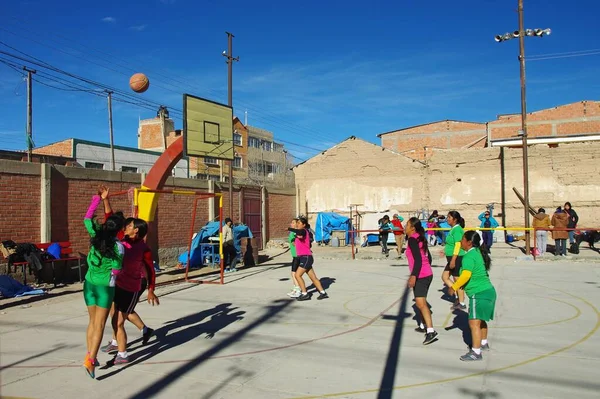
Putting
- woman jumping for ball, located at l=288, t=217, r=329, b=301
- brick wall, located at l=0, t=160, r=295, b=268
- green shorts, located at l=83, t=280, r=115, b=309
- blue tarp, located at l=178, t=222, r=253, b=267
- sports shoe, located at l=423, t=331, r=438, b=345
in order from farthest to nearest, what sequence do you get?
blue tarp, located at l=178, t=222, r=253, b=267
brick wall, located at l=0, t=160, r=295, b=268
woman jumping for ball, located at l=288, t=217, r=329, b=301
sports shoe, located at l=423, t=331, r=438, b=345
green shorts, located at l=83, t=280, r=115, b=309

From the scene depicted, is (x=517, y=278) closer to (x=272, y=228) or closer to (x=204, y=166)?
(x=272, y=228)

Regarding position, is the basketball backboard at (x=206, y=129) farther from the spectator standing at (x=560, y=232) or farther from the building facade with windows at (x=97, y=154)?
the building facade with windows at (x=97, y=154)

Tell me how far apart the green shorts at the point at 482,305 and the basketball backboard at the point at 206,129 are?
943cm

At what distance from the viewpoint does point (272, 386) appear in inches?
207

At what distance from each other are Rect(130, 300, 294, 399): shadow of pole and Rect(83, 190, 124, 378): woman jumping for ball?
28.5 inches

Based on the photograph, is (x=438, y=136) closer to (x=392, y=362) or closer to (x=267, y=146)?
(x=267, y=146)

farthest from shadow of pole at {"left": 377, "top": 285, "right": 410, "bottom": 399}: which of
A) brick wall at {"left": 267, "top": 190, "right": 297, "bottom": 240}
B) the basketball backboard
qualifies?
brick wall at {"left": 267, "top": 190, "right": 297, "bottom": 240}

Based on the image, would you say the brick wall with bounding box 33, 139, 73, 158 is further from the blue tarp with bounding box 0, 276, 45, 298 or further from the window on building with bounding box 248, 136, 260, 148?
the blue tarp with bounding box 0, 276, 45, 298

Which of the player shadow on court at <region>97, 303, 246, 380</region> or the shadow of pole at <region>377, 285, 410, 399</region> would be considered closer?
the shadow of pole at <region>377, 285, 410, 399</region>

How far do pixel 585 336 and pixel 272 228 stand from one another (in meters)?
20.2

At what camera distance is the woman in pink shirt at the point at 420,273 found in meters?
6.87

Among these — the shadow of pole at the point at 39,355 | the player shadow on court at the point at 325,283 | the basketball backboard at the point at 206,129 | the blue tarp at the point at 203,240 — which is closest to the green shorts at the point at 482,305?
the shadow of pole at the point at 39,355

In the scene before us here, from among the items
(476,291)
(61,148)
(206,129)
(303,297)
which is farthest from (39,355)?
(61,148)

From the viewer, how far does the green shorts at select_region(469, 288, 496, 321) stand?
19.6 feet
